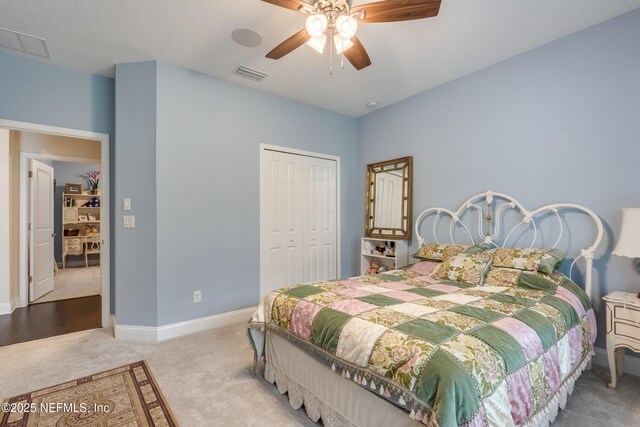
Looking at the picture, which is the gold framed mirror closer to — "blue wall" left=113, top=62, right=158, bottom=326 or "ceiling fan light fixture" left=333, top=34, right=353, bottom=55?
"ceiling fan light fixture" left=333, top=34, right=353, bottom=55

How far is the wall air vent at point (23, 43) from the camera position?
247cm

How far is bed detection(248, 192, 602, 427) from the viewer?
1219 mm

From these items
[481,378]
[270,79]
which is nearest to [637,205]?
[481,378]

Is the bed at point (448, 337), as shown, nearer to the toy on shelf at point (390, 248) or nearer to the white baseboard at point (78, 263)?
the toy on shelf at point (390, 248)

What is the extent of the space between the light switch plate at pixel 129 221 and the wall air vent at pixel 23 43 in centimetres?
163

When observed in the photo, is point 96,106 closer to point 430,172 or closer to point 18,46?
point 18,46

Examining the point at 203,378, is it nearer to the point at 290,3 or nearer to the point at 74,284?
the point at 290,3

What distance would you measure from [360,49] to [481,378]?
208 centimetres

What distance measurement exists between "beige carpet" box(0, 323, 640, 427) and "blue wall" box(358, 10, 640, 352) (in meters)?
0.72

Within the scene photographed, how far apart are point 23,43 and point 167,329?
2.86 m

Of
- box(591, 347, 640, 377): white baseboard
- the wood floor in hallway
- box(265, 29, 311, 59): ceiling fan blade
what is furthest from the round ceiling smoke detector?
box(591, 347, 640, 377): white baseboard

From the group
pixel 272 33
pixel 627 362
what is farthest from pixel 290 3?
pixel 627 362

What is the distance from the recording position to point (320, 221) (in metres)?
4.27

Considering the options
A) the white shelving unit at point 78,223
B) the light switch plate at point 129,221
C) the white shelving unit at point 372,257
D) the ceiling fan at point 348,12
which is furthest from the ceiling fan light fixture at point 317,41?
the white shelving unit at point 78,223
